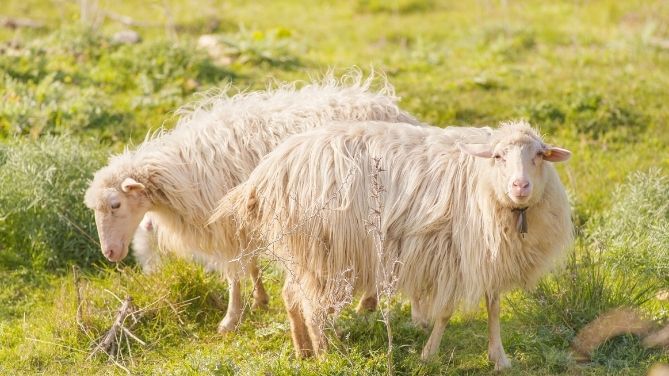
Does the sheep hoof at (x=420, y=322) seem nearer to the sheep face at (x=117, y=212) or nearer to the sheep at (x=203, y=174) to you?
the sheep at (x=203, y=174)

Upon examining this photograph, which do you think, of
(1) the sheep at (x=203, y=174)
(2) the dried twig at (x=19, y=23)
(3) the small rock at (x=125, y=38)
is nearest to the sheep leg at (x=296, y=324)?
(1) the sheep at (x=203, y=174)

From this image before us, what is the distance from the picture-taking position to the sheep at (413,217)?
5.61m

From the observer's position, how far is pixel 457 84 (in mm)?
10648

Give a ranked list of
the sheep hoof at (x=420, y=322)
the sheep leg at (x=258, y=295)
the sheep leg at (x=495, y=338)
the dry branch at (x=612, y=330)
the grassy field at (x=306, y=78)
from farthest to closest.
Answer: the sheep leg at (x=258, y=295) < the sheep hoof at (x=420, y=322) < the grassy field at (x=306, y=78) < the dry branch at (x=612, y=330) < the sheep leg at (x=495, y=338)

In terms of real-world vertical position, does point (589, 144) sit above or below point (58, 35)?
below

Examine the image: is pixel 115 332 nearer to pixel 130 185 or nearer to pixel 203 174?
pixel 130 185

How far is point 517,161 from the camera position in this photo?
211 inches

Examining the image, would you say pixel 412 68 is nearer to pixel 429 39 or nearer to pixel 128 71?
pixel 429 39

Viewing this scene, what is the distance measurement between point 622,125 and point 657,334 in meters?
3.96

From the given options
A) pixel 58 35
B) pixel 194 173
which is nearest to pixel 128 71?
pixel 58 35

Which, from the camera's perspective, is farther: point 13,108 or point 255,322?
point 13,108

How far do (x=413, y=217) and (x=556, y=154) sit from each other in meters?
0.95

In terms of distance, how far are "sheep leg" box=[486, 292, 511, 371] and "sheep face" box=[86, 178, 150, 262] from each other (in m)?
2.54

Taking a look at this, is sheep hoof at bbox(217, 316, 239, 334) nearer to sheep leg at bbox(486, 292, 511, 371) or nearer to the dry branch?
sheep leg at bbox(486, 292, 511, 371)
